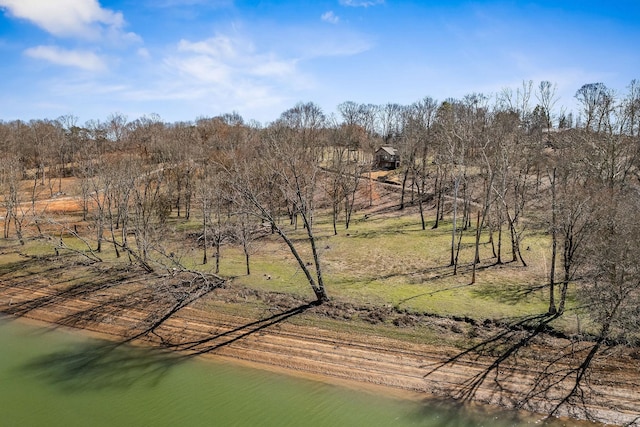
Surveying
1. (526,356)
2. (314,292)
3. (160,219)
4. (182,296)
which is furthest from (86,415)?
(160,219)

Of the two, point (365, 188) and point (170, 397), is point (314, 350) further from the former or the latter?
point (365, 188)

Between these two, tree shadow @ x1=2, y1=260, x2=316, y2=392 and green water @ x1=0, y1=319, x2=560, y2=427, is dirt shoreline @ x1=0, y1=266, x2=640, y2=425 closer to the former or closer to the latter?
tree shadow @ x1=2, y1=260, x2=316, y2=392

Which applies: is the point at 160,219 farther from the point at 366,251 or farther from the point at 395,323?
the point at 395,323

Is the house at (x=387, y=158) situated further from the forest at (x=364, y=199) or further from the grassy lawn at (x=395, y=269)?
the grassy lawn at (x=395, y=269)

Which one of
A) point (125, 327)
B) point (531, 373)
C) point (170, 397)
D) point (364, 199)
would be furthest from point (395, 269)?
point (364, 199)

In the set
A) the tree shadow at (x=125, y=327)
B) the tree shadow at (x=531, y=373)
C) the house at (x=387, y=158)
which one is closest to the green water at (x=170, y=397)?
the tree shadow at (x=125, y=327)
